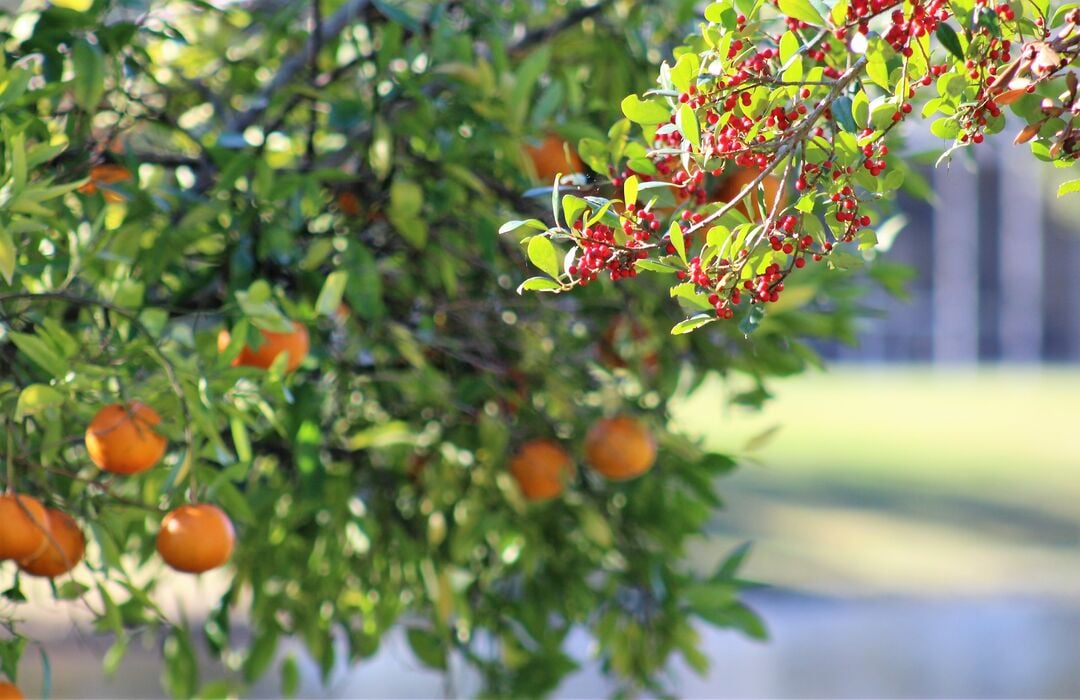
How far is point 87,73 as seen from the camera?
3.69 ft

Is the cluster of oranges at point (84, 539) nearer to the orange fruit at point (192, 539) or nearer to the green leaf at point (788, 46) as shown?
the orange fruit at point (192, 539)

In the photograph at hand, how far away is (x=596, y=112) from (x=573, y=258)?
720mm

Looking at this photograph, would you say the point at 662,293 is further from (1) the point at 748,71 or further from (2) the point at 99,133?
(1) the point at 748,71

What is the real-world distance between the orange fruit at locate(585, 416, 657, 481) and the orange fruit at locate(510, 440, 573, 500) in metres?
0.04

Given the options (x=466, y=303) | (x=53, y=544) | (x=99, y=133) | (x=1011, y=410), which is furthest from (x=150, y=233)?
(x=1011, y=410)

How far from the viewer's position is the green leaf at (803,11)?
66 centimetres

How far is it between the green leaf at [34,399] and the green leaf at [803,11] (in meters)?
0.54

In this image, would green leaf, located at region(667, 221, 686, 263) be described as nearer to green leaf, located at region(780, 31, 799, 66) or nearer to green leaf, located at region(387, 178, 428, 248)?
green leaf, located at region(780, 31, 799, 66)

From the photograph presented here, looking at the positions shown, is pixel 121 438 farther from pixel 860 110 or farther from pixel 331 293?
pixel 860 110

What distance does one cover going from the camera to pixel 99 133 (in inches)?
52.2

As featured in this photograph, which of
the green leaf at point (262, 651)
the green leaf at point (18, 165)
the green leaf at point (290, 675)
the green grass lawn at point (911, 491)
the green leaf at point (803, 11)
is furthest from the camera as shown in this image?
the green grass lawn at point (911, 491)

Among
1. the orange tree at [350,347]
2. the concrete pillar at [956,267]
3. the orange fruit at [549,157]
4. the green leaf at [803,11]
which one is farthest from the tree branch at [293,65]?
the concrete pillar at [956,267]

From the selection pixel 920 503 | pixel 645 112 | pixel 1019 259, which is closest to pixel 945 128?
pixel 645 112

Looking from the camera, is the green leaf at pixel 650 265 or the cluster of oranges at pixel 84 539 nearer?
the green leaf at pixel 650 265
